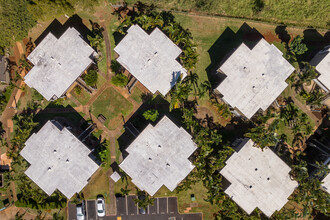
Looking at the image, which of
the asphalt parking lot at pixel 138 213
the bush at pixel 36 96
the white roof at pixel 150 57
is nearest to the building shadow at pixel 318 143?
the asphalt parking lot at pixel 138 213

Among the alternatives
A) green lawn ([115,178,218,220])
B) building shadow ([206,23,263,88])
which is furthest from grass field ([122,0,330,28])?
green lawn ([115,178,218,220])

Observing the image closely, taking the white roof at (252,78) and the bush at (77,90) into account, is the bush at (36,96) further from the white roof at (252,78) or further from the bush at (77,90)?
the white roof at (252,78)

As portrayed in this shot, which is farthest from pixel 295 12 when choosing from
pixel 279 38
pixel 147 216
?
pixel 147 216

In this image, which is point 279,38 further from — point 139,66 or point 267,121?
point 139,66

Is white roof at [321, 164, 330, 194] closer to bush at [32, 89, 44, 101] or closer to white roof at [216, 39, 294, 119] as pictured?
white roof at [216, 39, 294, 119]

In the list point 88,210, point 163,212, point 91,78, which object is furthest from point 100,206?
point 91,78

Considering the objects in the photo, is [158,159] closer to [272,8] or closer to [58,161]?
[58,161]
